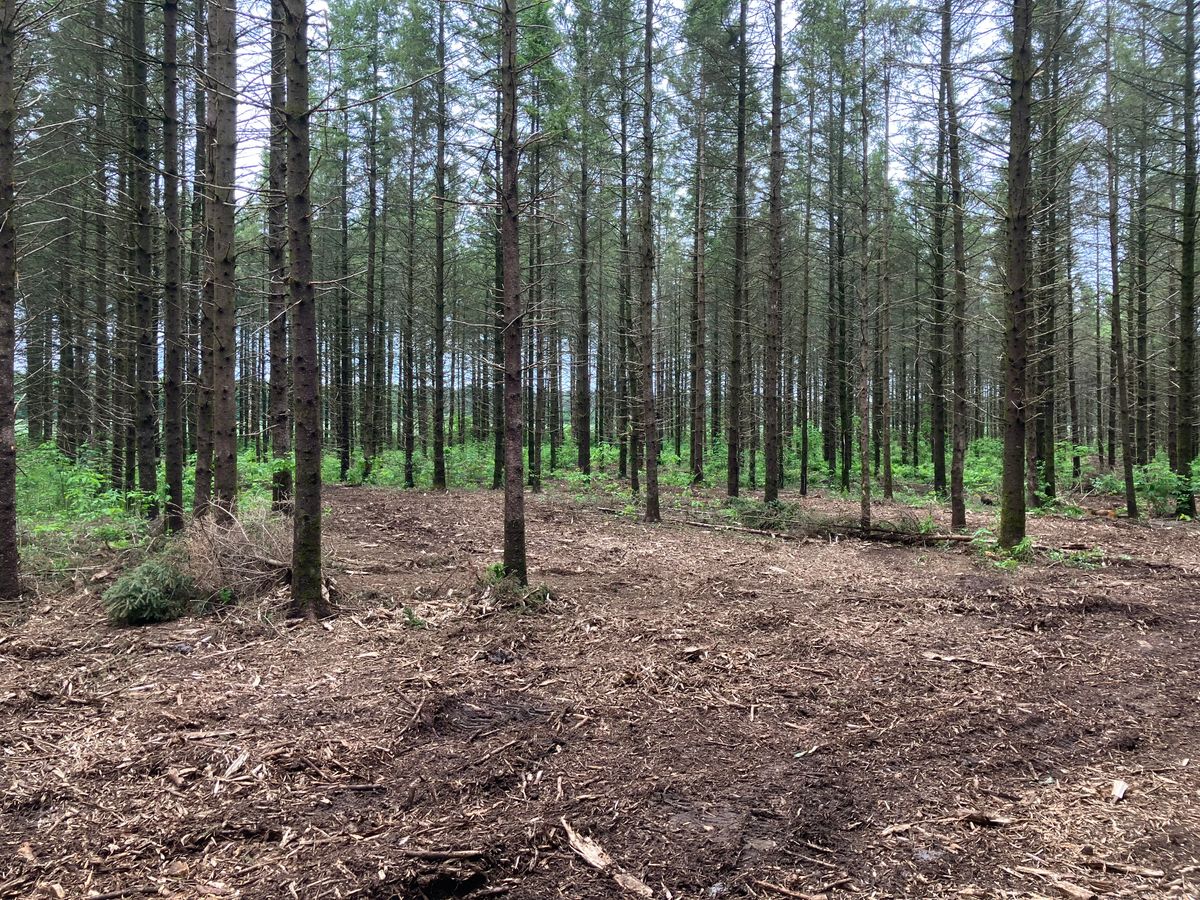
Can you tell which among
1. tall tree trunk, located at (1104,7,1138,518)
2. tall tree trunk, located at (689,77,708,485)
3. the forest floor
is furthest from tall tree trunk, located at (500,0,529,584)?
tall tree trunk, located at (1104,7,1138,518)

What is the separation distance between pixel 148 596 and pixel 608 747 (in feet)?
16.0

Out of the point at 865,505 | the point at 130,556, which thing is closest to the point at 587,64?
the point at 865,505

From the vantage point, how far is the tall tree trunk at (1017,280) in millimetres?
9016

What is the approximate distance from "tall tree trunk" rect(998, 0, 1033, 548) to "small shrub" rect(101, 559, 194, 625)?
10.8m

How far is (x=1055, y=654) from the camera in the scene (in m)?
5.29

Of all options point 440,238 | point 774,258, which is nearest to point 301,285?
point 774,258

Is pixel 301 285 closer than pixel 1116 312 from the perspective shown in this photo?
Yes

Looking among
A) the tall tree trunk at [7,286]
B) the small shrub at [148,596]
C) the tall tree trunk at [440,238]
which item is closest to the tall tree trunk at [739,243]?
the tall tree trunk at [440,238]

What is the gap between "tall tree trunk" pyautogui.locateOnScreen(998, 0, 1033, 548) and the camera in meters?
9.02

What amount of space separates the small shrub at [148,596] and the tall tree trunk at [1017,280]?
10.8 metres

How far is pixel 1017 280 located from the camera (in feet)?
30.1

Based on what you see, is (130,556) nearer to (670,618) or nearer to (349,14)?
(670,618)

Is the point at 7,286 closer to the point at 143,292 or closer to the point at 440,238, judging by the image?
the point at 143,292

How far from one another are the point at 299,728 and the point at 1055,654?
597cm
